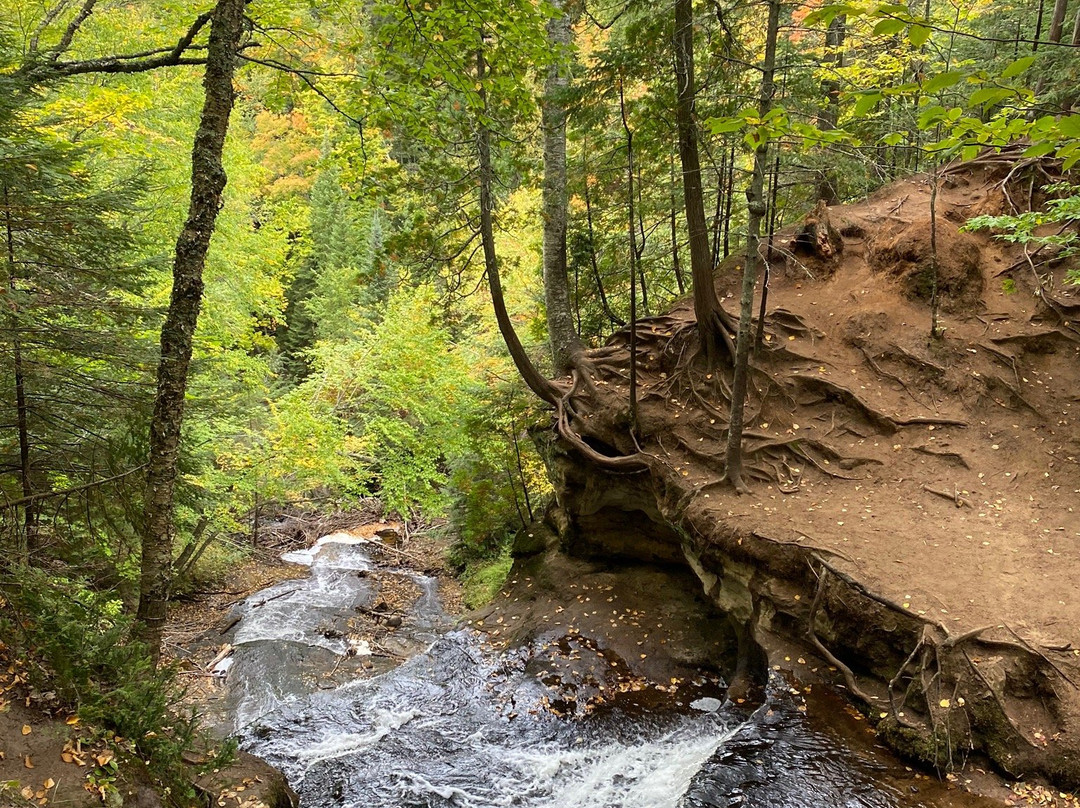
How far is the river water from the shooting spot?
5336 mm

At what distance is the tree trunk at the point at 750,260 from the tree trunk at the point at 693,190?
3.06 ft

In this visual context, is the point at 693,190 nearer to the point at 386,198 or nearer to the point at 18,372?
the point at 386,198

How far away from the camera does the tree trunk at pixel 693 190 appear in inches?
295

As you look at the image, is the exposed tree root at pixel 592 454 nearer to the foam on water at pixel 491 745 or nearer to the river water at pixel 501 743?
the river water at pixel 501 743

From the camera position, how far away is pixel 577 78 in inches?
361

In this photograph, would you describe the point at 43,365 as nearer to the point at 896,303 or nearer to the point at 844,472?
the point at 844,472

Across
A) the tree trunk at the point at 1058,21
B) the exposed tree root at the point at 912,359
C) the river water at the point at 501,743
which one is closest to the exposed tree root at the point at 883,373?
the exposed tree root at the point at 912,359

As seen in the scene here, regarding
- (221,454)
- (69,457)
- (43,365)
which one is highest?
(43,365)

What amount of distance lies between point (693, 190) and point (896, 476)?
4826 mm

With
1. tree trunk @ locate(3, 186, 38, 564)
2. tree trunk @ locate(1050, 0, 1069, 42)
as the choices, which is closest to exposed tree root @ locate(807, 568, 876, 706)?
tree trunk @ locate(3, 186, 38, 564)

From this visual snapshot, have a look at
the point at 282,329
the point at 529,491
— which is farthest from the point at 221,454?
the point at 282,329

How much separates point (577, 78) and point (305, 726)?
33.6 feet

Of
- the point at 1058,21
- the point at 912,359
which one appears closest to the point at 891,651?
the point at 912,359

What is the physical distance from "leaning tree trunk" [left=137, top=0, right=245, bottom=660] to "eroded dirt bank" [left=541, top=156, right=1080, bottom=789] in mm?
6138
